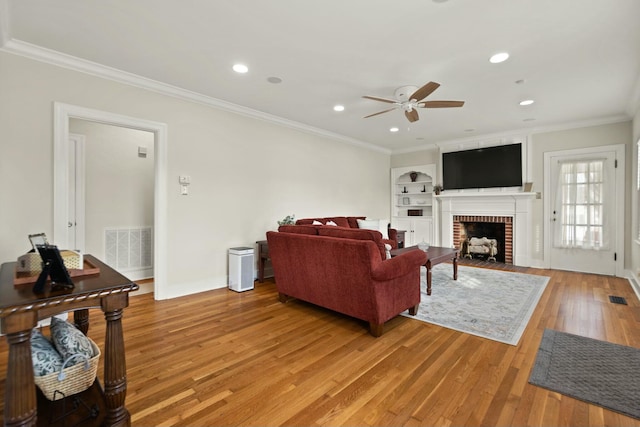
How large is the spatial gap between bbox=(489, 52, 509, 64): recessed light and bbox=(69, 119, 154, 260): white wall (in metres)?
4.93

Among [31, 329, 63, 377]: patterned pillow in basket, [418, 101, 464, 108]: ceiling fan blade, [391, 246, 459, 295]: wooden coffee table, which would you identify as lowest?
[31, 329, 63, 377]: patterned pillow in basket

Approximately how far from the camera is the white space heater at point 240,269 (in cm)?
415

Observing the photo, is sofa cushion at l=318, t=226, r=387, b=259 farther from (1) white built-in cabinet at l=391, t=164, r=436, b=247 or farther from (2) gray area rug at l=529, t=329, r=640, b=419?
(1) white built-in cabinet at l=391, t=164, r=436, b=247

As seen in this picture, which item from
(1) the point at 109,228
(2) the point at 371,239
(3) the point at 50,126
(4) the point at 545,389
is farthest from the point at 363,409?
(1) the point at 109,228

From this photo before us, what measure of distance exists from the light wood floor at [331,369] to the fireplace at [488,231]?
8.72ft

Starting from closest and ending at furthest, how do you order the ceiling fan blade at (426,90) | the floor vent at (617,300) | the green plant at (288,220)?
the ceiling fan blade at (426,90) < the floor vent at (617,300) < the green plant at (288,220)

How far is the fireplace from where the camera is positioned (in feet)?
20.0

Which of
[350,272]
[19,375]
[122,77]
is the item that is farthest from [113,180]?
[19,375]

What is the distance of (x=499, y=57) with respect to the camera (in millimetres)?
2990

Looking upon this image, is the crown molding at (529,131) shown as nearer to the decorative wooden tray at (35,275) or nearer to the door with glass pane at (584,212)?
the door with glass pane at (584,212)

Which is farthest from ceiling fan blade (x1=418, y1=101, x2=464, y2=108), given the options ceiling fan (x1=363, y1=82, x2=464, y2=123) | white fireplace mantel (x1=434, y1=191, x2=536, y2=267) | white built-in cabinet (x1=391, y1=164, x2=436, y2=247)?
white built-in cabinet (x1=391, y1=164, x2=436, y2=247)

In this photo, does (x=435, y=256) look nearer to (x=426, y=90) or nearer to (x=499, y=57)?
(x=426, y=90)

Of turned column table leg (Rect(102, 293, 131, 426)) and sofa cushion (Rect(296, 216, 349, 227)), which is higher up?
sofa cushion (Rect(296, 216, 349, 227))

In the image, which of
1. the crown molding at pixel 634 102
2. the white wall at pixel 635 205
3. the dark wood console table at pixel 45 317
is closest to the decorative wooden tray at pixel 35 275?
the dark wood console table at pixel 45 317
